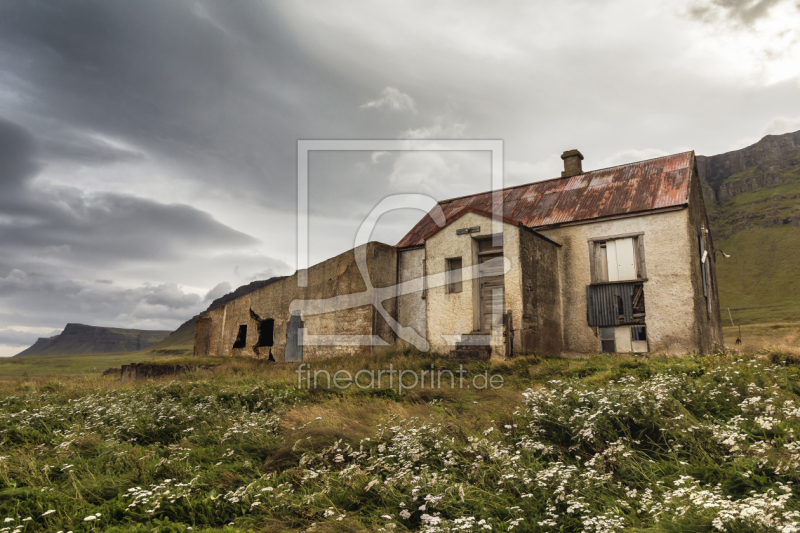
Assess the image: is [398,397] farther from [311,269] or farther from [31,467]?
[311,269]

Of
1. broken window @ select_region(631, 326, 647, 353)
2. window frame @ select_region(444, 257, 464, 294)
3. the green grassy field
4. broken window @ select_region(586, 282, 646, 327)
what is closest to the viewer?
broken window @ select_region(631, 326, 647, 353)

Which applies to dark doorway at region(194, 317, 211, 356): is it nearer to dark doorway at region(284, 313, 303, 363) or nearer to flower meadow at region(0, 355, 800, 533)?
dark doorway at region(284, 313, 303, 363)

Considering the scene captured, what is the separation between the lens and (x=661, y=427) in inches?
190

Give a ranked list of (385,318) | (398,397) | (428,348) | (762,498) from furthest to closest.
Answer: (385,318), (428,348), (398,397), (762,498)

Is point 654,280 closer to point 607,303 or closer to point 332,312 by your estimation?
point 607,303

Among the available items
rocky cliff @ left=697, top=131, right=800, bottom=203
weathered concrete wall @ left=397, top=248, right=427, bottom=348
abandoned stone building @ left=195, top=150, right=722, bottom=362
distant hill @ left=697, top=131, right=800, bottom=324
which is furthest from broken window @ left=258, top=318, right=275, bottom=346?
rocky cliff @ left=697, top=131, right=800, bottom=203

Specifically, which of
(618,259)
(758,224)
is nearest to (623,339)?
(618,259)

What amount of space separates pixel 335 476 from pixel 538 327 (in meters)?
9.65

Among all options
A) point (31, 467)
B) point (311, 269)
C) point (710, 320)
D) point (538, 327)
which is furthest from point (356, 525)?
point (710, 320)

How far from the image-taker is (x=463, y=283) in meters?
13.7

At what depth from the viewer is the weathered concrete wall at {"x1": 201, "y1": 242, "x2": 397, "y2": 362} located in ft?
50.8

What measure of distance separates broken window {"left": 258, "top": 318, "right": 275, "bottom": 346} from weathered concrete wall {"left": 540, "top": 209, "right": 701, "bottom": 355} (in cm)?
1169

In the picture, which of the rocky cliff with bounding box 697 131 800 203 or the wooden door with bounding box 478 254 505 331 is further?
the rocky cliff with bounding box 697 131 800 203

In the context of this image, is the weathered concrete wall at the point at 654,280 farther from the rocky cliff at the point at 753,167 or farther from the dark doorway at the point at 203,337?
the rocky cliff at the point at 753,167
